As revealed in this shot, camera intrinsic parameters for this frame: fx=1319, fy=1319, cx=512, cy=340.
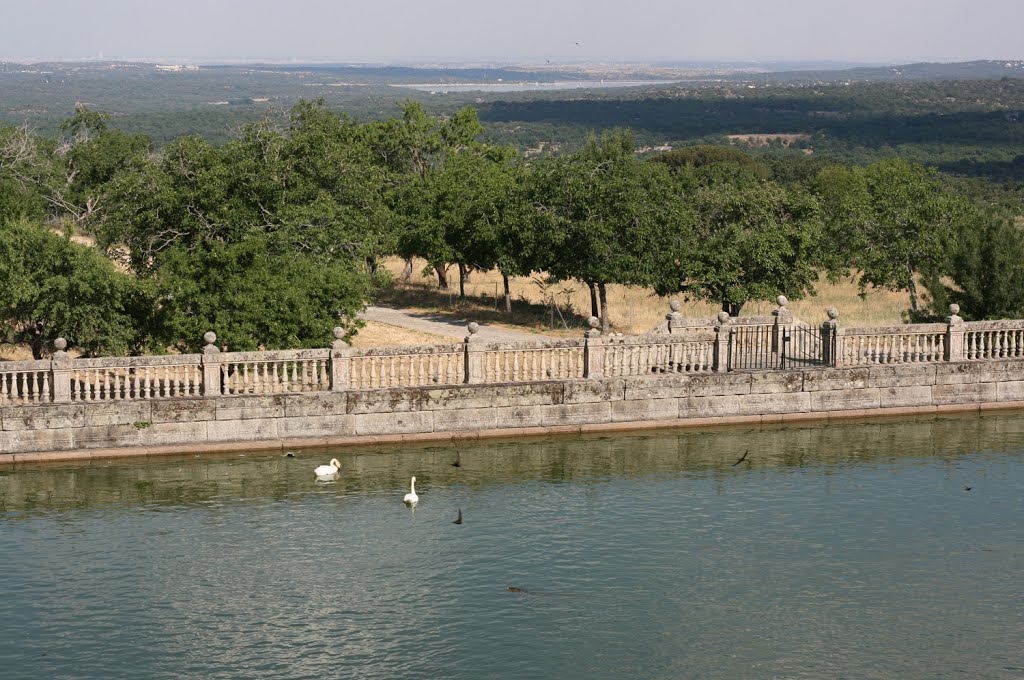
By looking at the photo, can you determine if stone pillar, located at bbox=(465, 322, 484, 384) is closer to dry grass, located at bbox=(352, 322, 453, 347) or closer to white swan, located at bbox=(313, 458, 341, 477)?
white swan, located at bbox=(313, 458, 341, 477)

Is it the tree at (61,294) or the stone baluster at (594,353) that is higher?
the tree at (61,294)

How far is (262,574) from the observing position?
22594mm

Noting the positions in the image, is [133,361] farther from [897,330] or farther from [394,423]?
[897,330]

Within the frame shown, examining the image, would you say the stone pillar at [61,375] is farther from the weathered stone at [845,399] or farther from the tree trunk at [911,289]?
the tree trunk at [911,289]

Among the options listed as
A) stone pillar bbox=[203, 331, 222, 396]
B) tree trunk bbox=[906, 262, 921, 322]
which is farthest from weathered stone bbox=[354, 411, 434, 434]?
tree trunk bbox=[906, 262, 921, 322]

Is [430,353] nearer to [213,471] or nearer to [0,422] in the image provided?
[213,471]

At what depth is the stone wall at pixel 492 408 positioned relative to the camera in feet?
92.4

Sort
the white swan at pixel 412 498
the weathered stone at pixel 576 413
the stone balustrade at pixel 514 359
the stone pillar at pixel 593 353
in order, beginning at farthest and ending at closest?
the stone pillar at pixel 593 353, the weathered stone at pixel 576 413, the stone balustrade at pixel 514 359, the white swan at pixel 412 498

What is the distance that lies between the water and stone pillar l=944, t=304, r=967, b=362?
249 centimetres

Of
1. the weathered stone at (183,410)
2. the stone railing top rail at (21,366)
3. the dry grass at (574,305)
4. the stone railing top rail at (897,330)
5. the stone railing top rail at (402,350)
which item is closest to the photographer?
the stone railing top rail at (21,366)

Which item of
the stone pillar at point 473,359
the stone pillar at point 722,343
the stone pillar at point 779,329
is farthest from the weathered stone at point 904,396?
the stone pillar at point 473,359

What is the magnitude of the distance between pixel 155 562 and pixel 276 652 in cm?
460

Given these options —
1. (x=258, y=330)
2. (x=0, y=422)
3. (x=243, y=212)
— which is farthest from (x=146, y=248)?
(x=0, y=422)

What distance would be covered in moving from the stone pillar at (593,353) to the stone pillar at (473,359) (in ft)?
8.31
